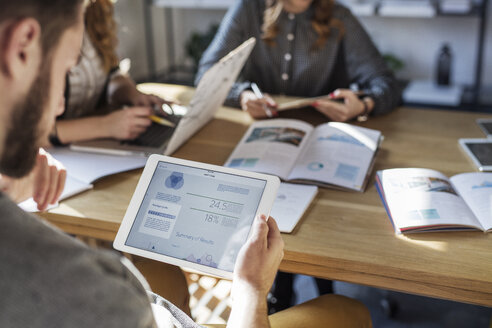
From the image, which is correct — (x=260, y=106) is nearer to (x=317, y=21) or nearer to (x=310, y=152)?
(x=310, y=152)

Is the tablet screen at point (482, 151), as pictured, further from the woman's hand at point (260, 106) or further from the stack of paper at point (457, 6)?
the stack of paper at point (457, 6)

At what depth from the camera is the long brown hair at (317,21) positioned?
6.10ft

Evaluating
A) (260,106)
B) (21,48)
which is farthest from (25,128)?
(260,106)

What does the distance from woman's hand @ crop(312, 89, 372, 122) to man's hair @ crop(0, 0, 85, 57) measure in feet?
3.34

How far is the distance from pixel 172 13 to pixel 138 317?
396 cm

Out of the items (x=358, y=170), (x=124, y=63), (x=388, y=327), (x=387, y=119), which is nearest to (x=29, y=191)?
(x=358, y=170)

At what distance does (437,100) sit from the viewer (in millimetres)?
3312

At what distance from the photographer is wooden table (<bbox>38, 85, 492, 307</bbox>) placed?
865 mm

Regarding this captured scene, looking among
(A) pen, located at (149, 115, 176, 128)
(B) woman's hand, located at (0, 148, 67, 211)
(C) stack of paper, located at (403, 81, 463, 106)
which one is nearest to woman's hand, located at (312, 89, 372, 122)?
(A) pen, located at (149, 115, 176, 128)

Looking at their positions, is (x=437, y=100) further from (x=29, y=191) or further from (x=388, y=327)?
(x=29, y=191)

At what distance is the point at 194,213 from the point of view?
0.90 m

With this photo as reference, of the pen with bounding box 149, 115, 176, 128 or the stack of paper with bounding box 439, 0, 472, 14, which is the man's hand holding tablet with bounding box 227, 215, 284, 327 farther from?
the stack of paper with bounding box 439, 0, 472, 14

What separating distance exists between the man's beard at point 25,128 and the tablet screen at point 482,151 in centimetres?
104

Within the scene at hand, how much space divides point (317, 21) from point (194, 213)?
47.9 inches
